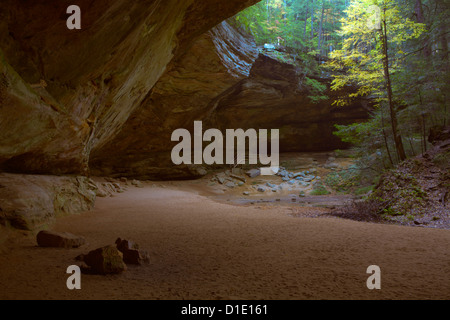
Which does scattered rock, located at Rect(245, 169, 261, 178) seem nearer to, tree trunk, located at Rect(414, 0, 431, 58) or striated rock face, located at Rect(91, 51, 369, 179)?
striated rock face, located at Rect(91, 51, 369, 179)

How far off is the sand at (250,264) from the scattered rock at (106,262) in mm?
79

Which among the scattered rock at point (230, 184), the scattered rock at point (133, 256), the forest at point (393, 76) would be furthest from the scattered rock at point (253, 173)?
the scattered rock at point (133, 256)

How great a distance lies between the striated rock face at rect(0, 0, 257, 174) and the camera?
10.6ft

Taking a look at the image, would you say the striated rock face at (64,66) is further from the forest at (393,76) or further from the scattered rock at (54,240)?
the forest at (393,76)

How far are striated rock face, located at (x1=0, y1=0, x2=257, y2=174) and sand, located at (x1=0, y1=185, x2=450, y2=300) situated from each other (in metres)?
1.64

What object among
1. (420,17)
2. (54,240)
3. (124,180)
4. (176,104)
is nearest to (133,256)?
(54,240)

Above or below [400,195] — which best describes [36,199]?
above

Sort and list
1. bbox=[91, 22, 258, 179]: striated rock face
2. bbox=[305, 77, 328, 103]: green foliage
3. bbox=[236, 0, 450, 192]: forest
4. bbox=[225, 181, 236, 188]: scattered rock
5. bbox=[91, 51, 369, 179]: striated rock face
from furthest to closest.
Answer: bbox=[305, 77, 328, 103]: green foliage
bbox=[225, 181, 236, 188]: scattered rock
bbox=[91, 51, 369, 179]: striated rock face
bbox=[91, 22, 258, 179]: striated rock face
bbox=[236, 0, 450, 192]: forest

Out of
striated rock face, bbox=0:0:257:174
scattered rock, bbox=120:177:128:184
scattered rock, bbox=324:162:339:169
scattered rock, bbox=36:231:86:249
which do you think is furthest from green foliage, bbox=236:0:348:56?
scattered rock, bbox=36:231:86:249

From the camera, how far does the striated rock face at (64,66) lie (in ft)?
10.6

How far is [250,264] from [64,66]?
407 centimetres

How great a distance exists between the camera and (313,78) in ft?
62.7

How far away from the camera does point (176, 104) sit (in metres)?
14.9

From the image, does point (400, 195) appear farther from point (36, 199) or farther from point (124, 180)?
point (124, 180)
